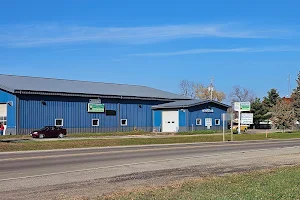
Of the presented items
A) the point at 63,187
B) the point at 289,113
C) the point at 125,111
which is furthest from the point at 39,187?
the point at 289,113

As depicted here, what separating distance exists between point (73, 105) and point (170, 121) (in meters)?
14.2

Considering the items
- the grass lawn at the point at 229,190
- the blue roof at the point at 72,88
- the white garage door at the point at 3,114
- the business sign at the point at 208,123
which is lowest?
the grass lawn at the point at 229,190

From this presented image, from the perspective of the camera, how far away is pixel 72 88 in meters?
52.4

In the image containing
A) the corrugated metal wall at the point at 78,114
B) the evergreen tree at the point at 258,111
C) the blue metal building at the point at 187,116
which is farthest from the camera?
the evergreen tree at the point at 258,111

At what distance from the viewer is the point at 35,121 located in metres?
46.5

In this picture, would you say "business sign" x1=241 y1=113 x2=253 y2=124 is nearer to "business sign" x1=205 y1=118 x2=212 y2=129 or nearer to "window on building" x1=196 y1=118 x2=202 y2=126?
"business sign" x1=205 y1=118 x2=212 y2=129

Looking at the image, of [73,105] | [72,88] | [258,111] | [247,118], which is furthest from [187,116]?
[258,111]

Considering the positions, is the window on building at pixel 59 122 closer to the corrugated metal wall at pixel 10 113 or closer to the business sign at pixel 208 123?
the corrugated metal wall at pixel 10 113

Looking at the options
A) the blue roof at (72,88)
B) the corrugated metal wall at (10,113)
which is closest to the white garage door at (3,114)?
the corrugated metal wall at (10,113)

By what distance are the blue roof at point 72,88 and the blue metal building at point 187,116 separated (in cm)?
308

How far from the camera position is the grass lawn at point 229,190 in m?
8.34

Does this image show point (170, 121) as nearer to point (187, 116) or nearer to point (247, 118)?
point (187, 116)

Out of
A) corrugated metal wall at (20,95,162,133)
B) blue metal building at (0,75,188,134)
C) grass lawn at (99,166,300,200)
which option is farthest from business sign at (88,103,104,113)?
grass lawn at (99,166,300,200)

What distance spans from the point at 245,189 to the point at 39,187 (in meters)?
5.25
